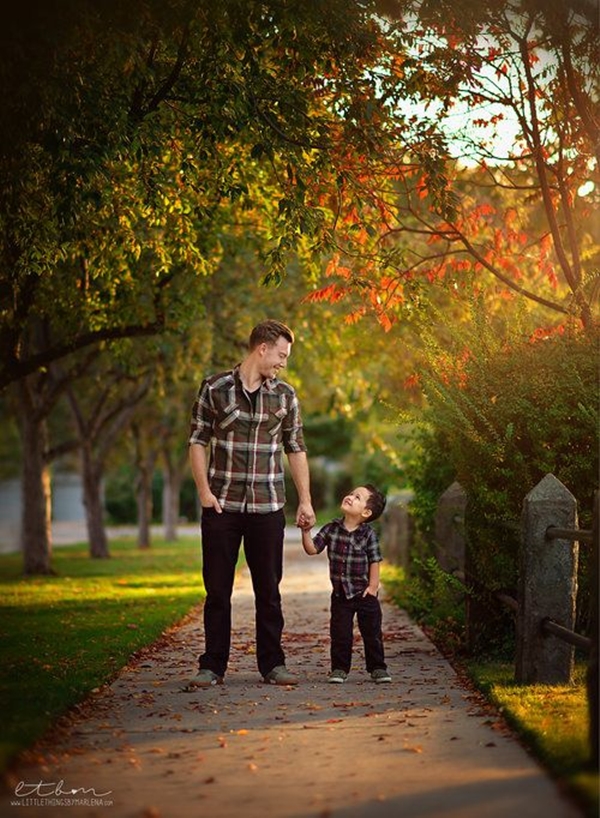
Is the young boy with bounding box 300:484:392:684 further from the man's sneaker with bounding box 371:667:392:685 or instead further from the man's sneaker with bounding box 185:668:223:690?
the man's sneaker with bounding box 185:668:223:690

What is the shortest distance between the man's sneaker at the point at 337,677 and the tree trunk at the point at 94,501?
19485mm

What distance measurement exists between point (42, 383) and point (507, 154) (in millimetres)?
13327

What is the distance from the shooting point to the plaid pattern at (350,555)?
29.2 ft

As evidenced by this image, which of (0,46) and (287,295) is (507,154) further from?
(287,295)

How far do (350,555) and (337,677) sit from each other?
86 centimetres

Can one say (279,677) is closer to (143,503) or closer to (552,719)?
(552,719)

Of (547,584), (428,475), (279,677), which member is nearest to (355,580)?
(279,677)

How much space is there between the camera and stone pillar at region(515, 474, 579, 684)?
813 centimetres

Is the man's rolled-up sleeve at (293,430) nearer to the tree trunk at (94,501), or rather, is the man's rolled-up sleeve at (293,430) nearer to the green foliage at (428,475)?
the green foliage at (428,475)

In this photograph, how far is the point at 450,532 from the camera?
12258 millimetres

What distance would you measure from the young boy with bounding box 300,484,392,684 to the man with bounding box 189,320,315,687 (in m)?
0.41

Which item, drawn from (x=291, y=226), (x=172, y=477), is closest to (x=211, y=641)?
(x=291, y=226)

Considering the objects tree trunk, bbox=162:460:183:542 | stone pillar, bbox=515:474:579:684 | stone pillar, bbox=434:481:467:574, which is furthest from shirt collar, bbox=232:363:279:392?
tree trunk, bbox=162:460:183:542

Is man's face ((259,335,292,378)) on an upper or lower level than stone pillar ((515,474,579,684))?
upper
